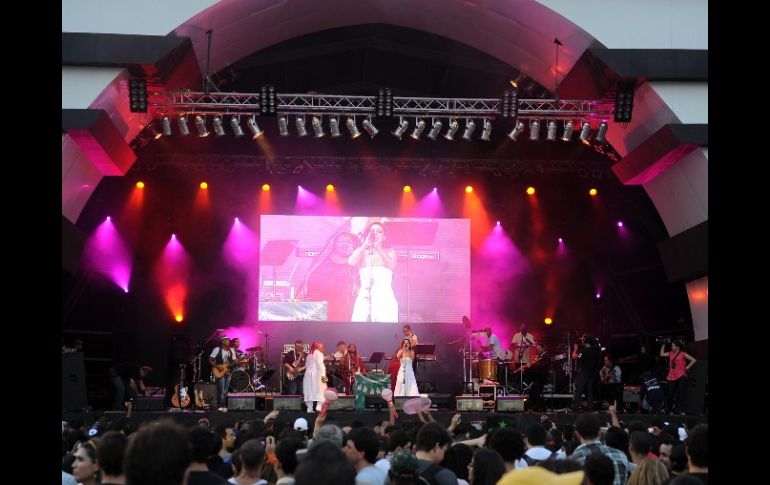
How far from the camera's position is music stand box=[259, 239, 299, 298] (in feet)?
75.3

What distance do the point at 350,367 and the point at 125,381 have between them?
5053 mm

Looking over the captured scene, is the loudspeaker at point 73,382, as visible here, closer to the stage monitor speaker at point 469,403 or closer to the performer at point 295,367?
the performer at point 295,367

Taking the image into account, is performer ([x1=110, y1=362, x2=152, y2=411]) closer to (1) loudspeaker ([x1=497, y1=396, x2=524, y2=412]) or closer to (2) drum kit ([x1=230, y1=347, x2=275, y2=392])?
(2) drum kit ([x1=230, y1=347, x2=275, y2=392])

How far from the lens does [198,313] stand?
919 inches

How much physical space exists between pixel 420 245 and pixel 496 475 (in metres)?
18.0

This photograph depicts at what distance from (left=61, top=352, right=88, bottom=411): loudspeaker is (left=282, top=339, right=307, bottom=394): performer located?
4.01 metres

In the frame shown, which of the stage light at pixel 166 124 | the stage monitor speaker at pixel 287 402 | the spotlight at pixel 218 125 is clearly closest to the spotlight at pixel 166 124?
the stage light at pixel 166 124

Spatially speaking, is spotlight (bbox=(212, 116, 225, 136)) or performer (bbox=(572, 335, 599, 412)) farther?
performer (bbox=(572, 335, 599, 412))

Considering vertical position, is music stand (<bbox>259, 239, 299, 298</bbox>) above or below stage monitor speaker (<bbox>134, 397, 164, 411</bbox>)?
above

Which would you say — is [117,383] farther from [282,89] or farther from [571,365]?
[571,365]

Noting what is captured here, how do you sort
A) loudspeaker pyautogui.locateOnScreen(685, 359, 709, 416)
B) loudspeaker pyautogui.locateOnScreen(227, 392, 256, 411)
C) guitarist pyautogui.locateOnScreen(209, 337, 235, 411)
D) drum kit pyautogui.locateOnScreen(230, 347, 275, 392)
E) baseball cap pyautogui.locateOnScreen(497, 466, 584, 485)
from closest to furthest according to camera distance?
1. baseball cap pyautogui.locateOnScreen(497, 466, 584, 485)
2. loudspeaker pyautogui.locateOnScreen(685, 359, 709, 416)
3. loudspeaker pyautogui.locateOnScreen(227, 392, 256, 411)
4. guitarist pyautogui.locateOnScreen(209, 337, 235, 411)
5. drum kit pyautogui.locateOnScreen(230, 347, 275, 392)

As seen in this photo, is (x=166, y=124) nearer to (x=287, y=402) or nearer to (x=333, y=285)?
(x=287, y=402)

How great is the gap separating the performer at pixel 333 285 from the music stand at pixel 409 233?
1290mm

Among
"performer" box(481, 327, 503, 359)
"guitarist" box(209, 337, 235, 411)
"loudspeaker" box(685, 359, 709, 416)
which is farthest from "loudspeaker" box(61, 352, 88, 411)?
"loudspeaker" box(685, 359, 709, 416)
